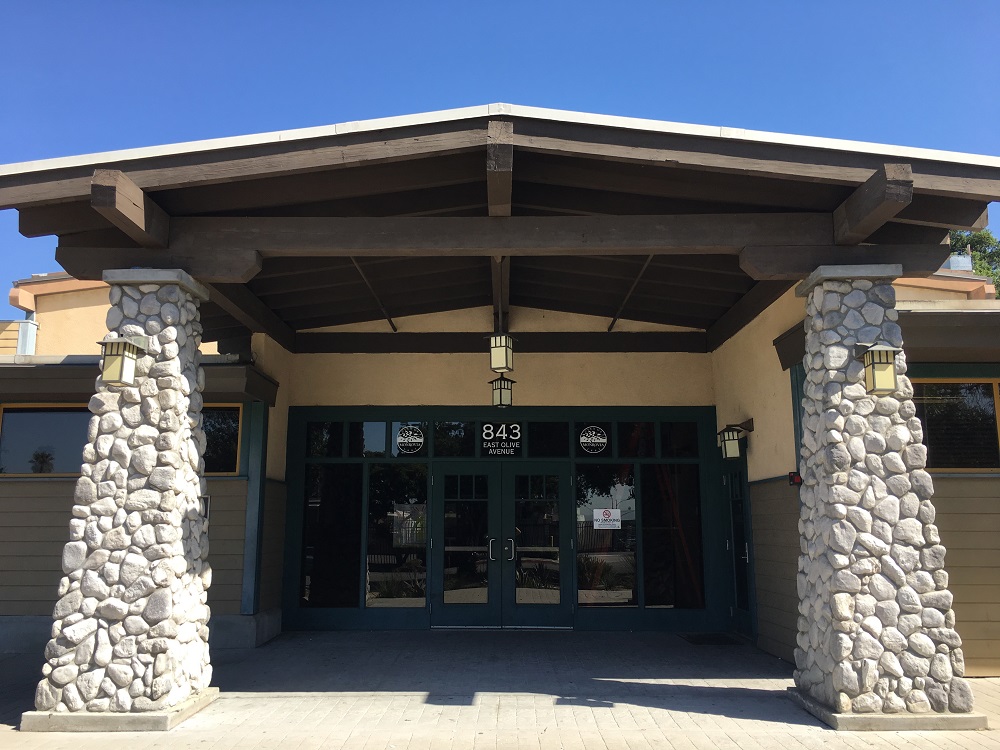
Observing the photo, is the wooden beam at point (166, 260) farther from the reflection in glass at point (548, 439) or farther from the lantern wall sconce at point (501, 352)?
the reflection in glass at point (548, 439)

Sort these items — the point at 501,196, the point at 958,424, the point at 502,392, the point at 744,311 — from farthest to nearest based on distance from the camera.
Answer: the point at 502,392 < the point at 744,311 < the point at 958,424 < the point at 501,196

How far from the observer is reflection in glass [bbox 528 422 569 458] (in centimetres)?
1095

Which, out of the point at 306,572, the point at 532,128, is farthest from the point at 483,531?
the point at 532,128

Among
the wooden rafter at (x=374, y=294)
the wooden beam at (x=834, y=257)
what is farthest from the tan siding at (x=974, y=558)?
the wooden rafter at (x=374, y=294)

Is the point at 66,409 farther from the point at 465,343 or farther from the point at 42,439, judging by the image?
the point at 465,343

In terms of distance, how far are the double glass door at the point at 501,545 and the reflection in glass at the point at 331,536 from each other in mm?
1067

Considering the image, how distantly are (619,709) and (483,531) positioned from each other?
14.9 ft

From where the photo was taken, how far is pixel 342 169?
21.6ft

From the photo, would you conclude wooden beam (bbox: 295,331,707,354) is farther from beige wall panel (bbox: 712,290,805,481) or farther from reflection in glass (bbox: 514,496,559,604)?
reflection in glass (bbox: 514,496,559,604)

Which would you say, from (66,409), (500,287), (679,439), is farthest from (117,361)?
(679,439)

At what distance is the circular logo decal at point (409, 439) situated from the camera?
1092cm

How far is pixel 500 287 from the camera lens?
8.95 metres

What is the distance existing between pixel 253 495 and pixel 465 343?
344cm

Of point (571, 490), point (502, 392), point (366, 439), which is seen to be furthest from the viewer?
point (366, 439)
